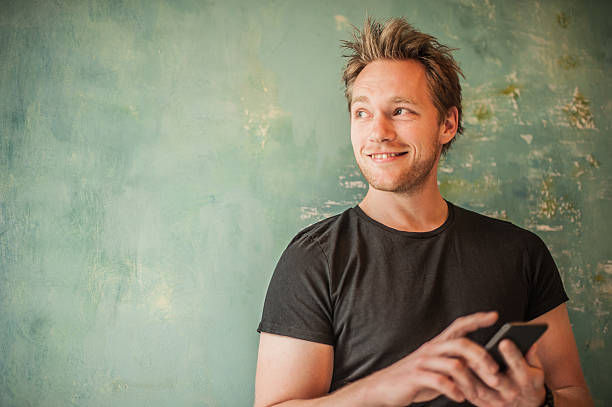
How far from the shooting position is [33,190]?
4.38 ft

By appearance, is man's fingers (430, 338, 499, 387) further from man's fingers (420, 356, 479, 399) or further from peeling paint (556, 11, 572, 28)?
peeling paint (556, 11, 572, 28)

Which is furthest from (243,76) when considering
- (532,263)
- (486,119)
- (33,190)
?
(532,263)

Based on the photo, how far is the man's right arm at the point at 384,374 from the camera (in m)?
0.80

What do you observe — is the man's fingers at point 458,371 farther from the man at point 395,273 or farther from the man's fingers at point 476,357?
the man at point 395,273

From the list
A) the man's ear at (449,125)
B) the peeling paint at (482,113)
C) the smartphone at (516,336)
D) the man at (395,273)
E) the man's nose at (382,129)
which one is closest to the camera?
the smartphone at (516,336)

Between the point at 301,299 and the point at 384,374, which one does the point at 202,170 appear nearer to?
the point at 301,299

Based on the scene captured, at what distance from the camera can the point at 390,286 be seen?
3.67 feet

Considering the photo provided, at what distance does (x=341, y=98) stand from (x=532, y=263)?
773mm

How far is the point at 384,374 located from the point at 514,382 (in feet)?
0.81

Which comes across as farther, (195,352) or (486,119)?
(486,119)

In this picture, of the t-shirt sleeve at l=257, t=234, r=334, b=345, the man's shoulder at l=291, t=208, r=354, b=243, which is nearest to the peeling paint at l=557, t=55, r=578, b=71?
the man's shoulder at l=291, t=208, r=354, b=243

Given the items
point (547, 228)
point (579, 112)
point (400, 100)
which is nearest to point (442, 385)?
point (400, 100)

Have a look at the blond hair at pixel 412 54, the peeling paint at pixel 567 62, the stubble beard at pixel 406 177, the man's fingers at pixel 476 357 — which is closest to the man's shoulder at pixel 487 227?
the stubble beard at pixel 406 177

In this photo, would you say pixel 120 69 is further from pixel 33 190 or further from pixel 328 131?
pixel 328 131
